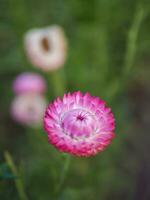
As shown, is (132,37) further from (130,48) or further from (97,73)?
(97,73)

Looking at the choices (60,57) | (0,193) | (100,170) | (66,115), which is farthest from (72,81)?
(66,115)

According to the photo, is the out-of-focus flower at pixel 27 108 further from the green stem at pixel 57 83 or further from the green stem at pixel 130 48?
the green stem at pixel 130 48

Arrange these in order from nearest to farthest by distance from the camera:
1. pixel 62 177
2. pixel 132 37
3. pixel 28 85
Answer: pixel 62 177 → pixel 132 37 → pixel 28 85

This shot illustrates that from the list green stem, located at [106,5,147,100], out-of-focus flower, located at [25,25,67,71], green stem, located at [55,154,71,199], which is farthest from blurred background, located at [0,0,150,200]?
green stem, located at [55,154,71,199]

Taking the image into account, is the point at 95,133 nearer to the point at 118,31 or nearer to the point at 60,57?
the point at 60,57

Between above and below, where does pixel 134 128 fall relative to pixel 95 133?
above

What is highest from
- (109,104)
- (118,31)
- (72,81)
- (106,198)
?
(118,31)

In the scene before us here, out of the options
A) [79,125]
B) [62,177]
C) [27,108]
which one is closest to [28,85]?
[27,108]

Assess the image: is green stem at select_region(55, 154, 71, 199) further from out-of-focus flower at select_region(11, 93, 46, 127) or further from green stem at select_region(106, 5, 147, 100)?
out-of-focus flower at select_region(11, 93, 46, 127)
